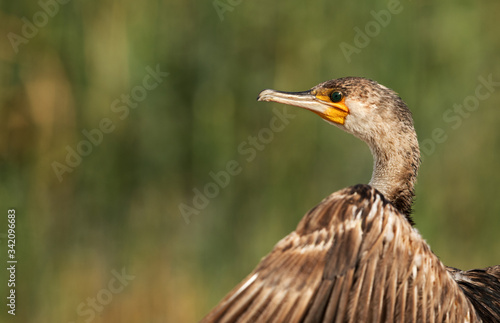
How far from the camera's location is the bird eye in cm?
357

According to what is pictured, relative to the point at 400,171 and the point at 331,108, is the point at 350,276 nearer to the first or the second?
the point at 400,171

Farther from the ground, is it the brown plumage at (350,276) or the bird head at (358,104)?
the bird head at (358,104)

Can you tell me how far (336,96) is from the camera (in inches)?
141

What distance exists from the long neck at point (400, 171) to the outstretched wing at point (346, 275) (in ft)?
2.80

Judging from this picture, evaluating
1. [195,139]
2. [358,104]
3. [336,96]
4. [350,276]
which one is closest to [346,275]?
[350,276]

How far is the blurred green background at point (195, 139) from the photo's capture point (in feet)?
15.0

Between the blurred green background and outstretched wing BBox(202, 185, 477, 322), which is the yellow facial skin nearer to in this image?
outstretched wing BBox(202, 185, 477, 322)

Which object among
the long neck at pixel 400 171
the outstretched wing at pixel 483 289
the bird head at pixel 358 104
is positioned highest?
the bird head at pixel 358 104

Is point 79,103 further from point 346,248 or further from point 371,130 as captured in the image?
point 346,248

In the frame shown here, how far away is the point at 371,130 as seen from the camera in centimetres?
344

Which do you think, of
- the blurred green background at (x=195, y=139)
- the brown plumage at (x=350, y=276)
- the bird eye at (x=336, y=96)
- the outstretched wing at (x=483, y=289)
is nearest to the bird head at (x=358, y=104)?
the bird eye at (x=336, y=96)

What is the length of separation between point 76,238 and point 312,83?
6.06 feet

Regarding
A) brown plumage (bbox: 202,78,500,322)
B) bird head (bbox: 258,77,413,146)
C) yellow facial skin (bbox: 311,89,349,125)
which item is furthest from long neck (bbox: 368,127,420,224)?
brown plumage (bbox: 202,78,500,322)

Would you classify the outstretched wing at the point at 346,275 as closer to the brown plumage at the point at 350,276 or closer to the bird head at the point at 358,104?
the brown plumage at the point at 350,276
